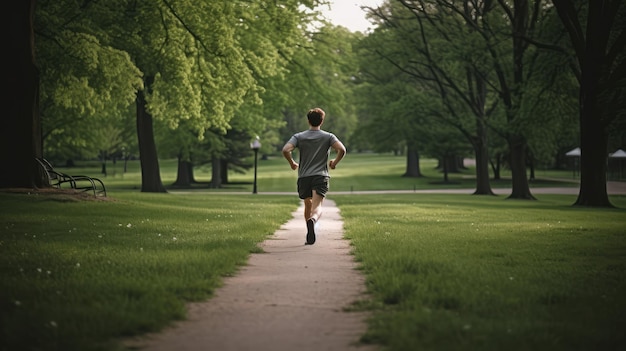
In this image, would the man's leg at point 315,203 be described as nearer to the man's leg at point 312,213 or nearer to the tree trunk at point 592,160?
the man's leg at point 312,213

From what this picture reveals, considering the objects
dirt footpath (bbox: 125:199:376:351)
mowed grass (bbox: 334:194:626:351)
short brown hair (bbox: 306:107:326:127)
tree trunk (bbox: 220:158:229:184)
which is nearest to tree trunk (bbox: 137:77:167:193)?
mowed grass (bbox: 334:194:626:351)

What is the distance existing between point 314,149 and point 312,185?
564 millimetres

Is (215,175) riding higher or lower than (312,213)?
higher

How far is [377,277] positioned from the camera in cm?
688

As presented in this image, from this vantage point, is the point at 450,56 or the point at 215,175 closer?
the point at 450,56

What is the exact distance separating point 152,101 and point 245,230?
1177cm

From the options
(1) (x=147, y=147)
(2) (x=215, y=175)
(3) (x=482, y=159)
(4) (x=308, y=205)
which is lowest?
(4) (x=308, y=205)

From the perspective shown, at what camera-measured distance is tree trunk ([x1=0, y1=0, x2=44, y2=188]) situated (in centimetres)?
1484

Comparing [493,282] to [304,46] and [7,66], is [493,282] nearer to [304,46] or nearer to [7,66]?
[7,66]

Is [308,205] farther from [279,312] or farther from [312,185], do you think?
[279,312]

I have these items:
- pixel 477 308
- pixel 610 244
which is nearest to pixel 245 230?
pixel 610 244

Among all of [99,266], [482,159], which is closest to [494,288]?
[99,266]

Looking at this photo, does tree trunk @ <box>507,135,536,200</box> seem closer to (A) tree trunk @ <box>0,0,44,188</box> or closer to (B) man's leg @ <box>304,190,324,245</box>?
(A) tree trunk @ <box>0,0,44,188</box>

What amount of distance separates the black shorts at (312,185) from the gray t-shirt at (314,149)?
67 millimetres
